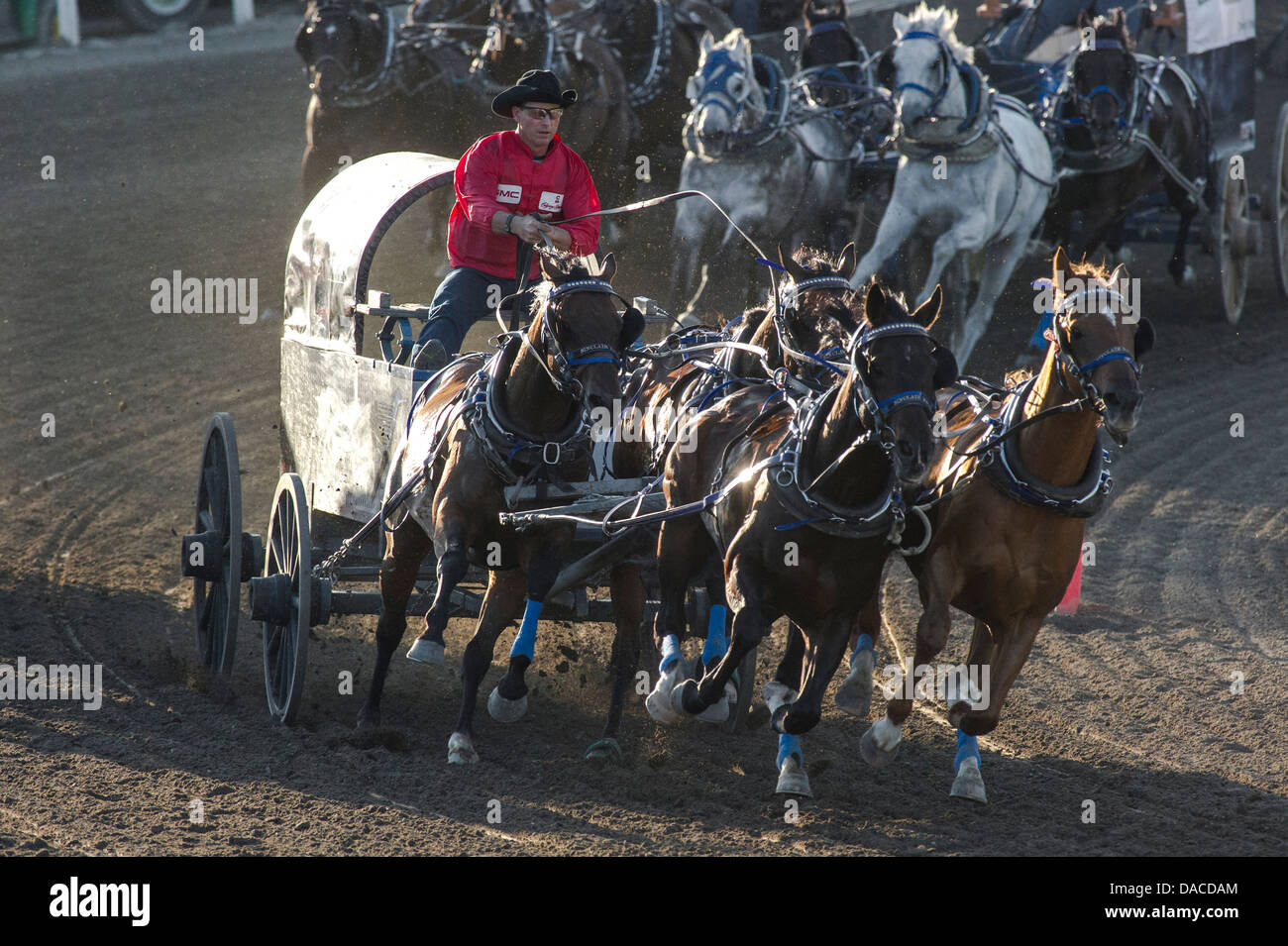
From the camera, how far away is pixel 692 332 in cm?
598

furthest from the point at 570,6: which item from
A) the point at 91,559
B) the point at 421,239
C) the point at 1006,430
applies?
the point at 1006,430

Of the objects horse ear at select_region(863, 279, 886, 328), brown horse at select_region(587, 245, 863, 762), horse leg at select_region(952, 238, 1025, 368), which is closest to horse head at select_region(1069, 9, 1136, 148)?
horse leg at select_region(952, 238, 1025, 368)

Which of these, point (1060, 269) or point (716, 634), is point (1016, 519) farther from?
point (716, 634)

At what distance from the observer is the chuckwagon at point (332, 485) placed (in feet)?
17.7

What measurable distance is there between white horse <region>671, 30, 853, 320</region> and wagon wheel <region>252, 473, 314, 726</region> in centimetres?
475

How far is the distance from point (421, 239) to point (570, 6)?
2599mm

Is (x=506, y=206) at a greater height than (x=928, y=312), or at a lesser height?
greater

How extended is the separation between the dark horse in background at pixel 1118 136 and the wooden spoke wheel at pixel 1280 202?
123 cm

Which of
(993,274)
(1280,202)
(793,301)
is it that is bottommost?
(993,274)

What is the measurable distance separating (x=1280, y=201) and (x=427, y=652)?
1035 centimetres

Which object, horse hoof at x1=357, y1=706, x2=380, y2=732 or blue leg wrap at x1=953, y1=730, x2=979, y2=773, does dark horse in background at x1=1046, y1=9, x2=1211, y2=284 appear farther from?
horse hoof at x1=357, y1=706, x2=380, y2=732

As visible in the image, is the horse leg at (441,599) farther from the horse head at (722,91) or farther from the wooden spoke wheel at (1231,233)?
the wooden spoke wheel at (1231,233)

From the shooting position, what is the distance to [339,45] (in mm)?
11938

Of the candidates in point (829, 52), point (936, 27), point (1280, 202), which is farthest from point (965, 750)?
point (1280, 202)
